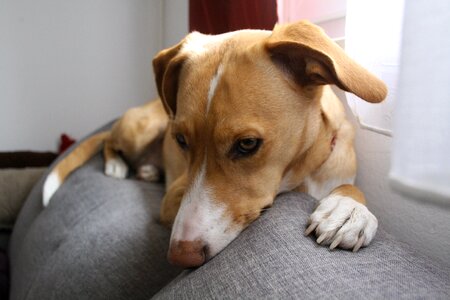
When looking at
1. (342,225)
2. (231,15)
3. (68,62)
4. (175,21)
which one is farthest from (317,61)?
(68,62)

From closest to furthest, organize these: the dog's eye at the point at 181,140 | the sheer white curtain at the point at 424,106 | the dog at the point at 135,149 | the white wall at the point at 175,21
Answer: the sheer white curtain at the point at 424,106
the dog's eye at the point at 181,140
the dog at the point at 135,149
the white wall at the point at 175,21

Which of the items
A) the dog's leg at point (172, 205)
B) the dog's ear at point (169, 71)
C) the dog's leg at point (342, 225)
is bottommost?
the dog's leg at point (172, 205)

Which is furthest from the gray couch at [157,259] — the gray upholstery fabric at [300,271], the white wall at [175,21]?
the white wall at [175,21]

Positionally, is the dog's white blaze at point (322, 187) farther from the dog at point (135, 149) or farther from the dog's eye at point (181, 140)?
the dog at point (135, 149)

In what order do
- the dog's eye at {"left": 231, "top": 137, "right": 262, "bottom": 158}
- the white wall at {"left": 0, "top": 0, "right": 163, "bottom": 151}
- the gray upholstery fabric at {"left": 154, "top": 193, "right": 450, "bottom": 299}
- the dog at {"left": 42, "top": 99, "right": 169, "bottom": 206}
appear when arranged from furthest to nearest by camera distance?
the white wall at {"left": 0, "top": 0, "right": 163, "bottom": 151} → the dog at {"left": 42, "top": 99, "right": 169, "bottom": 206} → the dog's eye at {"left": 231, "top": 137, "right": 262, "bottom": 158} → the gray upholstery fabric at {"left": 154, "top": 193, "right": 450, "bottom": 299}

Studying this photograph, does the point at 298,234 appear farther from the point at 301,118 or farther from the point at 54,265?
the point at 54,265

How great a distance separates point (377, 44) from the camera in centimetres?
85

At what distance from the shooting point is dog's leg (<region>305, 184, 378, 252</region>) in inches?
30.4

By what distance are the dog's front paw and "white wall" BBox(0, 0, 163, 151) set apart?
8.18ft

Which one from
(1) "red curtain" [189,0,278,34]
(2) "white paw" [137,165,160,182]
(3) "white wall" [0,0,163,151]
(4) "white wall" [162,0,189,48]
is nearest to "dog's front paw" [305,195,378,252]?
(1) "red curtain" [189,0,278,34]

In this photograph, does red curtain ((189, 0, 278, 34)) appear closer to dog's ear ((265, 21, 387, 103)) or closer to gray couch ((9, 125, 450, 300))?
dog's ear ((265, 21, 387, 103))

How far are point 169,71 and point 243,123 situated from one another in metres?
0.36

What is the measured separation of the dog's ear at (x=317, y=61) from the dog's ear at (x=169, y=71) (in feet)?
0.94

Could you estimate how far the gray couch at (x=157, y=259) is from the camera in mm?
663
